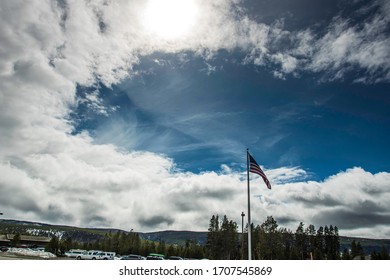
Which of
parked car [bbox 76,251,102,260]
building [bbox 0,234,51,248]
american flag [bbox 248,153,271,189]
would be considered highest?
american flag [bbox 248,153,271,189]

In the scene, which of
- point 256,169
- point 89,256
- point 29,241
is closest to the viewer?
point 256,169

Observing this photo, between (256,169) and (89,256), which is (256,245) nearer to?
(89,256)

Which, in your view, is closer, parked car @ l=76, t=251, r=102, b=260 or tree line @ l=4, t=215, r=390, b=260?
parked car @ l=76, t=251, r=102, b=260

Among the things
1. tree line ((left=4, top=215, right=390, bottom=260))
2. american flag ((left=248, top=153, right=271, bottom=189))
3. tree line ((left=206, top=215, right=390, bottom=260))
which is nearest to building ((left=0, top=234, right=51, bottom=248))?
tree line ((left=4, top=215, right=390, bottom=260))

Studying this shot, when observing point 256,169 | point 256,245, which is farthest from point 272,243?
point 256,169

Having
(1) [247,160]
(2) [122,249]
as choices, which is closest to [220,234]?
(2) [122,249]

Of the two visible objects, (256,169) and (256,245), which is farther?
(256,245)

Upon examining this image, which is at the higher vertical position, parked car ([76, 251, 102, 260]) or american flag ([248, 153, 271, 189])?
american flag ([248, 153, 271, 189])

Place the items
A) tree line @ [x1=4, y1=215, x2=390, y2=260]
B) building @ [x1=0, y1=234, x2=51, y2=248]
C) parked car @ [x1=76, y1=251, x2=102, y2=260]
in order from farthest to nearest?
1. building @ [x1=0, y1=234, x2=51, y2=248]
2. tree line @ [x1=4, y1=215, x2=390, y2=260]
3. parked car @ [x1=76, y1=251, x2=102, y2=260]

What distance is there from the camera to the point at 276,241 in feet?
409

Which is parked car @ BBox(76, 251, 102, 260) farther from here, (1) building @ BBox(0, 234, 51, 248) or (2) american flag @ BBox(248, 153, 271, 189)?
(1) building @ BBox(0, 234, 51, 248)
